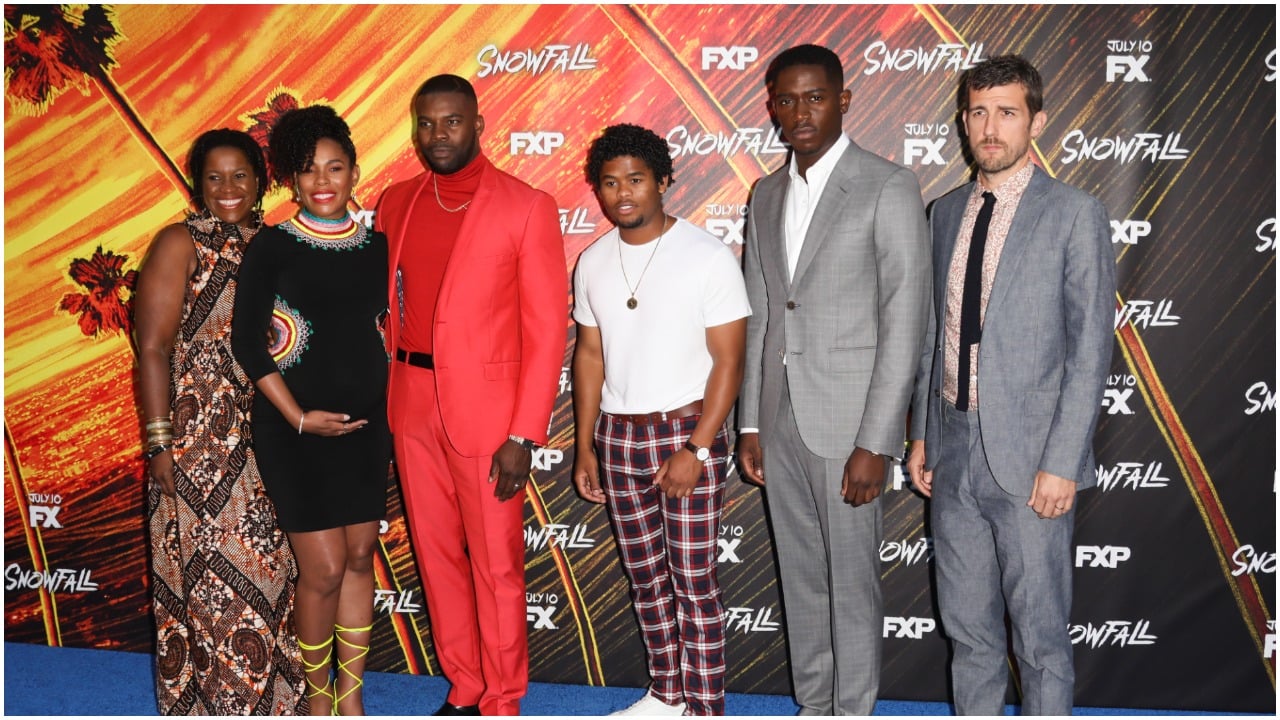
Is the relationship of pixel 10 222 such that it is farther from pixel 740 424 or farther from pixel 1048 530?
pixel 1048 530

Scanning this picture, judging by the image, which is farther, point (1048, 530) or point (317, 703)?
point (317, 703)

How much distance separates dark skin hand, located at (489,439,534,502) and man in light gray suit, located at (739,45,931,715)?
2.39 ft

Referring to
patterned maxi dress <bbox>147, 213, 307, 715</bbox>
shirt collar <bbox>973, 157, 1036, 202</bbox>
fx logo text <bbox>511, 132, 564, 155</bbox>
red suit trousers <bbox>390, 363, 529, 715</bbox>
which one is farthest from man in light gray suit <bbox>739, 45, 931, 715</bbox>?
patterned maxi dress <bbox>147, 213, 307, 715</bbox>

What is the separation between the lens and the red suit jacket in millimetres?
2717

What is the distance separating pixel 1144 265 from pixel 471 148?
2.41 meters

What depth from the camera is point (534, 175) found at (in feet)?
11.1

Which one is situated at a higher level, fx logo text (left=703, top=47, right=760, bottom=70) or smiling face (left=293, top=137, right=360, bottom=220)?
fx logo text (left=703, top=47, right=760, bottom=70)

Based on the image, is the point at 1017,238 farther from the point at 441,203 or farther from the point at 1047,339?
the point at 441,203

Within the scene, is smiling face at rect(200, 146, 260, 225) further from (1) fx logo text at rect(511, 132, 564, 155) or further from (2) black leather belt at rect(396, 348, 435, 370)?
(1) fx logo text at rect(511, 132, 564, 155)

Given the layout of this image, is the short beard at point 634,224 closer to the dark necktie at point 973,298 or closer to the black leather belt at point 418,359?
the black leather belt at point 418,359

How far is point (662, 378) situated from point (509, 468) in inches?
21.9

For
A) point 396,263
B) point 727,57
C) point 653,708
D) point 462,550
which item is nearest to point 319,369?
point 396,263

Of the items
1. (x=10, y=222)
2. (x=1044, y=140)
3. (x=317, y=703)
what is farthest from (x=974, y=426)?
(x=10, y=222)

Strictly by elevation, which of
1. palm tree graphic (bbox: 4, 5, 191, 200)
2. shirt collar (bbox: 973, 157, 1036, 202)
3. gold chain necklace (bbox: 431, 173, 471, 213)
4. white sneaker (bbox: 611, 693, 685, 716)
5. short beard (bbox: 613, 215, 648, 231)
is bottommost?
white sneaker (bbox: 611, 693, 685, 716)
